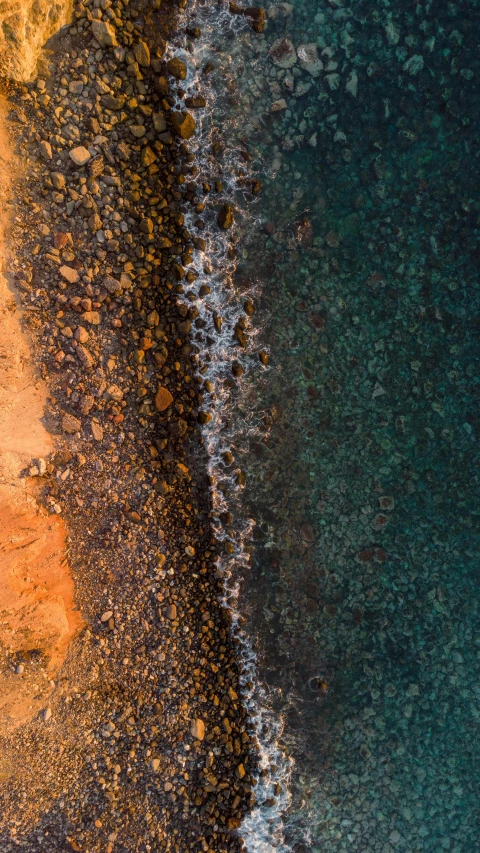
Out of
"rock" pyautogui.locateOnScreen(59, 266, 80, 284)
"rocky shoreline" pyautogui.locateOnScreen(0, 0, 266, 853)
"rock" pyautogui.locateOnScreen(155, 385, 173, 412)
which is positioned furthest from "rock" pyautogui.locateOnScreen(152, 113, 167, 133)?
"rock" pyautogui.locateOnScreen(155, 385, 173, 412)

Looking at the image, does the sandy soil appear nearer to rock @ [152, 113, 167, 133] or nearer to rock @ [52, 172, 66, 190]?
rock @ [52, 172, 66, 190]

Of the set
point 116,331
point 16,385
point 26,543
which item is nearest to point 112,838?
point 26,543

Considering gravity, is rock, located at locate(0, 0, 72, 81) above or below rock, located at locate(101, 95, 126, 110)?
above

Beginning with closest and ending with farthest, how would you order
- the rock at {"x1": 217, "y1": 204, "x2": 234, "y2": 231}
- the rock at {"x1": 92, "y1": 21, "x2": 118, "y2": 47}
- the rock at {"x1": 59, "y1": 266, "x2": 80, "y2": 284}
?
the rock at {"x1": 92, "y1": 21, "x2": 118, "y2": 47}, the rock at {"x1": 59, "y1": 266, "x2": 80, "y2": 284}, the rock at {"x1": 217, "y1": 204, "x2": 234, "y2": 231}

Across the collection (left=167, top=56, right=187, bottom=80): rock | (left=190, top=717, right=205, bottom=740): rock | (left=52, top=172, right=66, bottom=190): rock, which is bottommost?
(left=190, top=717, right=205, bottom=740): rock

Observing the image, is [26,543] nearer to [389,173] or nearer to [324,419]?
[324,419]

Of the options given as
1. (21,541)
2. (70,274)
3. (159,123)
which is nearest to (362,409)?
(70,274)
